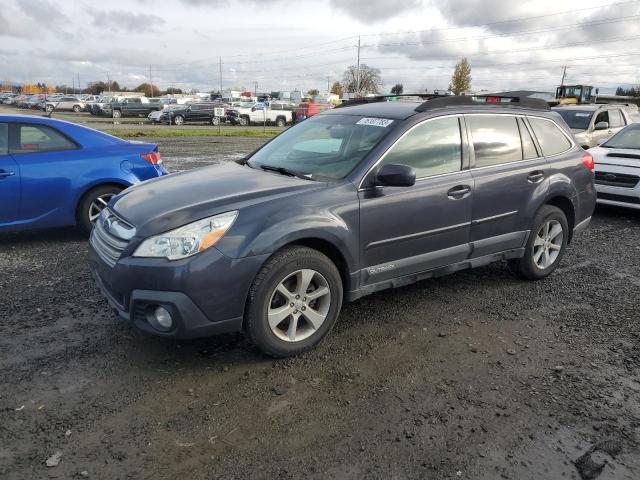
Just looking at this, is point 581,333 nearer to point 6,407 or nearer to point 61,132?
point 6,407

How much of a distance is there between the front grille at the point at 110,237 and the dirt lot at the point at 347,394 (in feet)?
2.23

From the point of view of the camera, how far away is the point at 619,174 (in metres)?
8.54

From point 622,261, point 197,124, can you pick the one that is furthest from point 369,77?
point 622,261

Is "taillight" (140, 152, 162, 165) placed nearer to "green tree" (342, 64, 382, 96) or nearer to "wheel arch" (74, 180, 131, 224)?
"wheel arch" (74, 180, 131, 224)

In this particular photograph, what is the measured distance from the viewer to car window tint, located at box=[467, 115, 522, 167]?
4.59 metres

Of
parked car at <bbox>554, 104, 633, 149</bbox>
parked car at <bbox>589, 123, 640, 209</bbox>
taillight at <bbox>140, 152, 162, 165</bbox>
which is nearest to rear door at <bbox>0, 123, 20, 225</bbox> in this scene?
taillight at <bbox>140, 152, 162, 165</bbox>

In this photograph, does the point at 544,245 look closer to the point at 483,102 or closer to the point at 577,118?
the point at 483,102

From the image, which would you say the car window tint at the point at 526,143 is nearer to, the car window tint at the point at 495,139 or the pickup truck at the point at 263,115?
the car window tint at the point at 495,139

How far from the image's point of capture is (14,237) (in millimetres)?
6582

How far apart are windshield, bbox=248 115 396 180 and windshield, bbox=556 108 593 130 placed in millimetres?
10316

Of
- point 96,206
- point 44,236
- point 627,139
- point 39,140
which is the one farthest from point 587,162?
point 44,236

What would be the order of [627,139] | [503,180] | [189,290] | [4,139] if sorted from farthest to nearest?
[627,139]
[4,139]
[503,180]
[189,290]

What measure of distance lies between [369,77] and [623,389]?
326ft

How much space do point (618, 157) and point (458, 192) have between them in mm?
6139
